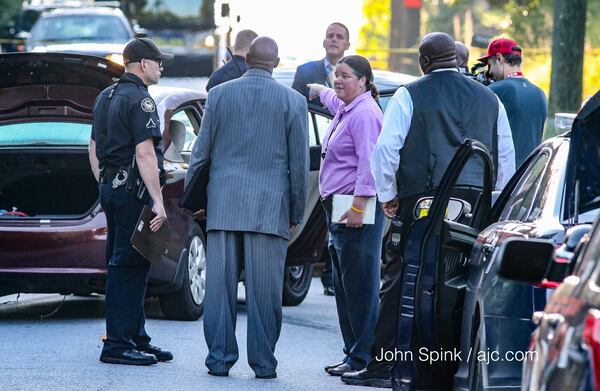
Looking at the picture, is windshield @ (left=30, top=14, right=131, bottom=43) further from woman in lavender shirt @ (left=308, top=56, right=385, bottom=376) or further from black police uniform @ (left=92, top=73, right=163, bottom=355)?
woman in lavender shirt @ (left=308, top=56, right=385, bottom=376)

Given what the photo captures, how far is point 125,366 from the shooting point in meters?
8.72

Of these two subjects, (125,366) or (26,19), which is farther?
(26,19)

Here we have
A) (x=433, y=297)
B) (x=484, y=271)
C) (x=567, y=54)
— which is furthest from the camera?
(x=567, y=54)

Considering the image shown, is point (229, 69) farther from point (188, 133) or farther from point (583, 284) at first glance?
point (583, 284)

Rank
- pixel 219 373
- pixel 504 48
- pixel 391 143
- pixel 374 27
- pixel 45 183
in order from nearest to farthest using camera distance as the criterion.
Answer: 1. pixel 391 143
2. pixel 219 373
3. pixel 45 183
4. pixel 504 48
5. pixel 374 27

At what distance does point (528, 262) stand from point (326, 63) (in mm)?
7788

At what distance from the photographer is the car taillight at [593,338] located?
11.7 feet

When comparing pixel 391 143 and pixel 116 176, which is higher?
pixel 391 143

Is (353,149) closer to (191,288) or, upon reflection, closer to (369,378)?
(369,378)

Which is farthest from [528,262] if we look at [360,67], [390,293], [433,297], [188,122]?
[188,122]

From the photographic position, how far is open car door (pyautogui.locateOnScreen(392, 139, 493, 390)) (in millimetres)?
6992

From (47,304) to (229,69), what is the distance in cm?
236

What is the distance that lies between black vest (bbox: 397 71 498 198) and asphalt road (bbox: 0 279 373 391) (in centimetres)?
126

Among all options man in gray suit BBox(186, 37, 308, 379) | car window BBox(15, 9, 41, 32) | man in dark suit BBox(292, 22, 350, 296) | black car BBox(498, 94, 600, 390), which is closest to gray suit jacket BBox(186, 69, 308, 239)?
man in gray suit BBox(186, 37, 308, 379)
